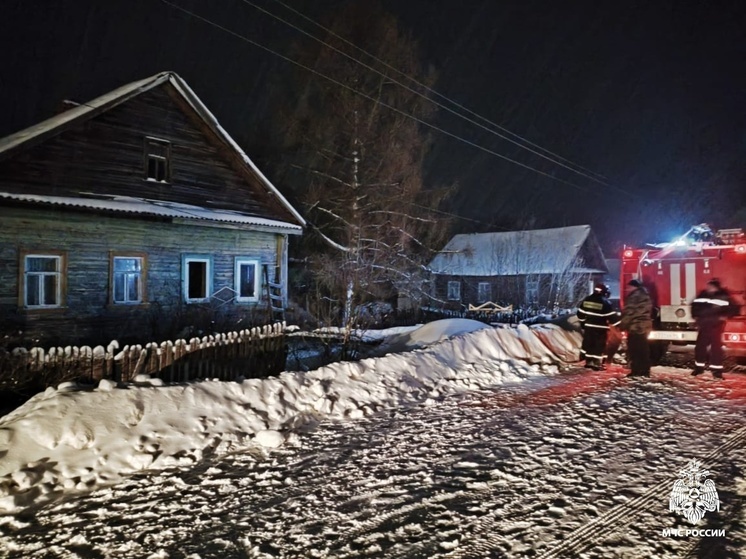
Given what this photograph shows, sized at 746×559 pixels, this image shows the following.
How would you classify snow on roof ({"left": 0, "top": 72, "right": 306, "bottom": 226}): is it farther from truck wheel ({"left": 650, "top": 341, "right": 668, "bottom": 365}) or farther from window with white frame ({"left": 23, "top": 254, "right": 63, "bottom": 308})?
truck wheel ({"left": 650, "top": 341, "right": 668, "bottom": 365})

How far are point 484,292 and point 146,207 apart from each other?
30527 mm

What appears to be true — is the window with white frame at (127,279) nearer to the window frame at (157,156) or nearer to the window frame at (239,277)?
the window frame at (157,156)

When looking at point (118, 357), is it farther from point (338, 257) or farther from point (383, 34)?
point (383, 34)

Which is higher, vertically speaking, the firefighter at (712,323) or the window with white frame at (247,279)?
the window with white frame at (247,279)

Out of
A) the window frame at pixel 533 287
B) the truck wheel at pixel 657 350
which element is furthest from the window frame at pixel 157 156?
the window frame at pixel 533 287

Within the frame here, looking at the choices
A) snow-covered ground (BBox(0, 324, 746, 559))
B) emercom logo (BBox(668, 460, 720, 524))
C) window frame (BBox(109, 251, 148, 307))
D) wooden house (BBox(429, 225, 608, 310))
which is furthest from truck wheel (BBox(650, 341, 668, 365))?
wooden house (BBox(429, 225, 608, 310))

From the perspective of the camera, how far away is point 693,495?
455 centimetres

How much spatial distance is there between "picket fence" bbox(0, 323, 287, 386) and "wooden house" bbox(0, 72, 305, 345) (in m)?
4.46

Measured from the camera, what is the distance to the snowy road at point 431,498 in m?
3.76

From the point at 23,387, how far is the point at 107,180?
31.8 feet

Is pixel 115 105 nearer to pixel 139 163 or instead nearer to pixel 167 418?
pixel 139 163

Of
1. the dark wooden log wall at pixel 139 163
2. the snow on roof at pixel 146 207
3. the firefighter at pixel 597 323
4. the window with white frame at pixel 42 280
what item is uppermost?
the dark wooden log wall at pixel 139 163

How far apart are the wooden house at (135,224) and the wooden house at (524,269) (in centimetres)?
1632

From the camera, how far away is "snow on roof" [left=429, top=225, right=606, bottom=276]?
36781 millimetres
